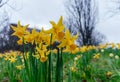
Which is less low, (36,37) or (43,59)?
(36,37)

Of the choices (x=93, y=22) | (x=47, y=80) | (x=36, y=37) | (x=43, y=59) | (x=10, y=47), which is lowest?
(x=47, y=80)

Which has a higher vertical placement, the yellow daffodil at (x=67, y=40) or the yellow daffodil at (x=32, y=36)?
the yellow daffodil at (x=32, y=36)

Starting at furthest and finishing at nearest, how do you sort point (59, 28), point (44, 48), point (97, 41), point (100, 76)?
point (97, 41) → point (100, 76) → point (44, 48) → point (59, 28)

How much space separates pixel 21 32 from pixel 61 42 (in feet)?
1.06

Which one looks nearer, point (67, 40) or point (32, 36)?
point (67, 40)

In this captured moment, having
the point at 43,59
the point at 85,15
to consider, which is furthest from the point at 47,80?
the point at 85,15

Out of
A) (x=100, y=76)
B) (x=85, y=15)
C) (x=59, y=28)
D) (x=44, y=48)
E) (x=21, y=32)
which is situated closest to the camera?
(x=59, y=28)

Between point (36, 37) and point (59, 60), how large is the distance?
19 centimetres

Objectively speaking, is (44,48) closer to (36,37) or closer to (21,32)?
(36,37)

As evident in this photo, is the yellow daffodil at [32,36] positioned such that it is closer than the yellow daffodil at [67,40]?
No

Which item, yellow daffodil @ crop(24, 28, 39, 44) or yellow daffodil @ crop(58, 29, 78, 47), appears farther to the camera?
yellow daffodil @ crop(24, 28, 39, 44)

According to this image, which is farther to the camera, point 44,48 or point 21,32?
point 21,32

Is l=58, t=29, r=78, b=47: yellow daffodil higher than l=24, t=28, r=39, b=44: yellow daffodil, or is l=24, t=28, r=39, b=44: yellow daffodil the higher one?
l=24, t=28, r=39, b=44: yellow daffodil

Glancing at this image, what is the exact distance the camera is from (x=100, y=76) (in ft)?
13.7
